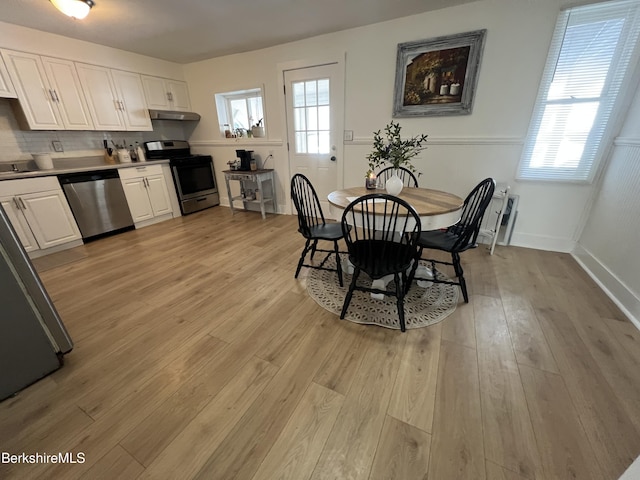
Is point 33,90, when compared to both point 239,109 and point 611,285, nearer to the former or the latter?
point 239,109

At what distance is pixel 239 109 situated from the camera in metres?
4.33

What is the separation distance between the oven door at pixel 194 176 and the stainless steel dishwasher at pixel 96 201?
0.82 meters

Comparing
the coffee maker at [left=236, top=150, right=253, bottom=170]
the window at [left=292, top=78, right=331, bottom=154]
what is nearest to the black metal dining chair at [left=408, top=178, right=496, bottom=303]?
the window at [left=292, top=78, right=331, bottom=154]

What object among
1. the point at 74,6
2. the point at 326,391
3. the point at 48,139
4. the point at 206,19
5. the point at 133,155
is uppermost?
the point at 206,19

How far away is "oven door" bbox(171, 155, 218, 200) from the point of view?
4.02 meters

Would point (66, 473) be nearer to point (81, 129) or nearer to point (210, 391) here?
point (210, 391)

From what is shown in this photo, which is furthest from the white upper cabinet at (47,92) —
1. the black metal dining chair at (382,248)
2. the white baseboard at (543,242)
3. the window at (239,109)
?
the white baseboard at (543,242)

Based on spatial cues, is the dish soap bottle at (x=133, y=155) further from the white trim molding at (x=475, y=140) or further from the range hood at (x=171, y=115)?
the white trim molding at (x=475, y=140)

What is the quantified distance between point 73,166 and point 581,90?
5.89 m

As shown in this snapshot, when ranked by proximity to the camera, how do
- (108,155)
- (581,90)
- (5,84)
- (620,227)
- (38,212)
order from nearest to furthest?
(620,227) → (581,90) → (5,84) → (38,212) → (108,155)

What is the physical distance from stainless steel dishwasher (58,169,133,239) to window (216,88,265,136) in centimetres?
191

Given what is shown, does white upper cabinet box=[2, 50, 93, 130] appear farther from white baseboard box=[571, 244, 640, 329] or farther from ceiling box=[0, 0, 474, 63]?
white baseboard box=[571, 244, 640, 329]

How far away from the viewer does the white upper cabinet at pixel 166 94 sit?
12.6ft

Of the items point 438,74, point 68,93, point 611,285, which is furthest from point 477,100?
point 68,93
